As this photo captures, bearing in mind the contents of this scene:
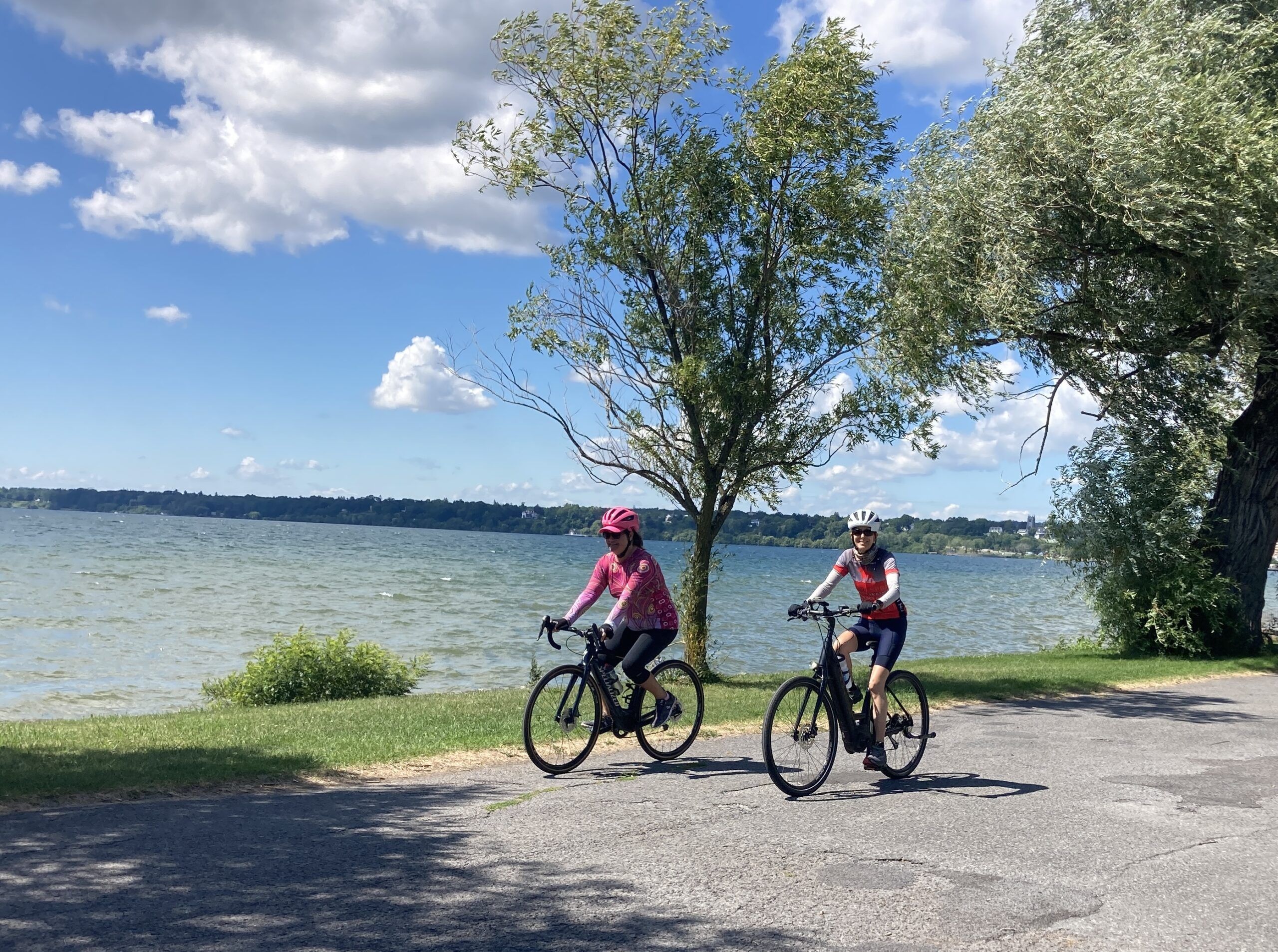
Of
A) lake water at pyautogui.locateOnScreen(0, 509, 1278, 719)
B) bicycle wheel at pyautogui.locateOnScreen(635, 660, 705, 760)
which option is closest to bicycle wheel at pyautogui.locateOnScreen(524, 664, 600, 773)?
bicycle wheel at pyautogui.locateOnScreen(635, 660, 705, 760)

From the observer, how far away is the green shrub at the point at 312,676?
1652 centimetres

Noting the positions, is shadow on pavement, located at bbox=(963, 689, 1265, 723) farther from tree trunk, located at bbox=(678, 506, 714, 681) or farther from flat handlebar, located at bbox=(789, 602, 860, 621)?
flat handlebar, located at bbox=(789, 602, 860, 621)

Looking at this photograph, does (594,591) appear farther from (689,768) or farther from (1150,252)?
→ (1150,252)

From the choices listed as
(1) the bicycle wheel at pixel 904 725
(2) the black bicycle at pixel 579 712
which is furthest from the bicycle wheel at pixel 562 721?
(1) the bicycle wheel at pixel 904 725

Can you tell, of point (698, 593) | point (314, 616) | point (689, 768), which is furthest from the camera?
point (314, 616)

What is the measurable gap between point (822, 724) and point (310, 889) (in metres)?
4.16

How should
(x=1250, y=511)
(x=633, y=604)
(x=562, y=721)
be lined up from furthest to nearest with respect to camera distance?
(x=1250, y=511) < (x=633, y=604) < (x=562, y=721)

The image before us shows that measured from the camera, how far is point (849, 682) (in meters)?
8.52

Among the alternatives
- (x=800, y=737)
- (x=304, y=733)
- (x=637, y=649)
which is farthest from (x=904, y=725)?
(x=304, y=733)

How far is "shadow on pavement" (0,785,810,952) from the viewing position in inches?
183

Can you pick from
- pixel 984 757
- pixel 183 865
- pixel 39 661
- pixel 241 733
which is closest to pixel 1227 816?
pixel 984 757

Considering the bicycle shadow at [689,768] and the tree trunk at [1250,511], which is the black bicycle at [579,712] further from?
the tree trunk at [1250,511]

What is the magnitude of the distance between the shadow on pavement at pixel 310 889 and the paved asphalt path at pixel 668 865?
0.02m

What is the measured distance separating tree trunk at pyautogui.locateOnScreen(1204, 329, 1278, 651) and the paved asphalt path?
14.0 meters
